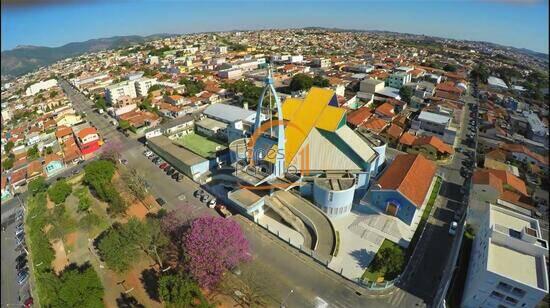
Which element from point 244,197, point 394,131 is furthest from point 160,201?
point 394,131

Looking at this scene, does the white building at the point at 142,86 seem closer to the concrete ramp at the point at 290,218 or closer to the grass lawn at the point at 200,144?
the grass lawn at the point at 200,144

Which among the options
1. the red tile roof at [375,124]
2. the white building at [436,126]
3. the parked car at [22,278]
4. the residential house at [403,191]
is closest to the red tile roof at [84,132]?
the parked car at [22,278]

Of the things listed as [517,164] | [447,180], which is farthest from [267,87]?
[517,164]

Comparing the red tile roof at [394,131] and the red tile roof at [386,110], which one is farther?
the red tile roof at [386,110]

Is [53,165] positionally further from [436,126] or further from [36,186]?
[436,126]

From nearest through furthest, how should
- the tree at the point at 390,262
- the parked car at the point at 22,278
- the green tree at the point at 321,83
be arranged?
the tree at the point at 390,262
the parked car at the point at 22,278
the green tree at the point at 321,83

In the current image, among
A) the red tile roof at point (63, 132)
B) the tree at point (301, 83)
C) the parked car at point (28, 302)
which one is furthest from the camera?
the tree at point (301, 83)

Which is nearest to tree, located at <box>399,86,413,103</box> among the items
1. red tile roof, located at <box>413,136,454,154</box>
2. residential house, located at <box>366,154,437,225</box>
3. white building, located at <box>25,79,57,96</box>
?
red tile roof, located at <box>413,136,454,154</box>

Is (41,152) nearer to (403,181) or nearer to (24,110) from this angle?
(24,110)
